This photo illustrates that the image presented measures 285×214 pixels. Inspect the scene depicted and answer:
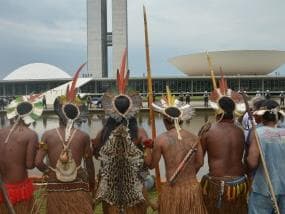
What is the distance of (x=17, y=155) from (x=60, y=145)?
16.8 inches

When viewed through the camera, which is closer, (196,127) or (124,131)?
(124,131)

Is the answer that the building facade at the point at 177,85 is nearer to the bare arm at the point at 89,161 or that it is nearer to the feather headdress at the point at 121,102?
the bare arm at the point at 89,161

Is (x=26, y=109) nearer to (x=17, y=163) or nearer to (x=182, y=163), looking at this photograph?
(x=17, y=163)

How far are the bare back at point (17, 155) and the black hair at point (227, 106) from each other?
6.19 ft

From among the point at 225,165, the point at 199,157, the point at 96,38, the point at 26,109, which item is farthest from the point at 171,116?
the point at 96,38

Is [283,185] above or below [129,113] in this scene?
below

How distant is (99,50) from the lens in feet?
257

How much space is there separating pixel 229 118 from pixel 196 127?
16.8 metres

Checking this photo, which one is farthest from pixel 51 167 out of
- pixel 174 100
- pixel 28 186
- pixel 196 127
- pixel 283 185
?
pixel 196 127

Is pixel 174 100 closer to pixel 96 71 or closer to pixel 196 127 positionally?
pixel 196 127

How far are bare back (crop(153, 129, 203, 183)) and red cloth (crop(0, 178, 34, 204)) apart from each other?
1267mm

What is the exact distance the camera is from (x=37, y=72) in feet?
275

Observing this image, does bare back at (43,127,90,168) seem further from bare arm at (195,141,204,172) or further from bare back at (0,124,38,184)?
bare arm at (195,141,204,172)

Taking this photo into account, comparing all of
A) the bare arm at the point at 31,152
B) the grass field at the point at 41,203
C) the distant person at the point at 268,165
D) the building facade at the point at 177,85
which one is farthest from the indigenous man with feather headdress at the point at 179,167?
the building facade at the point at 177,85
